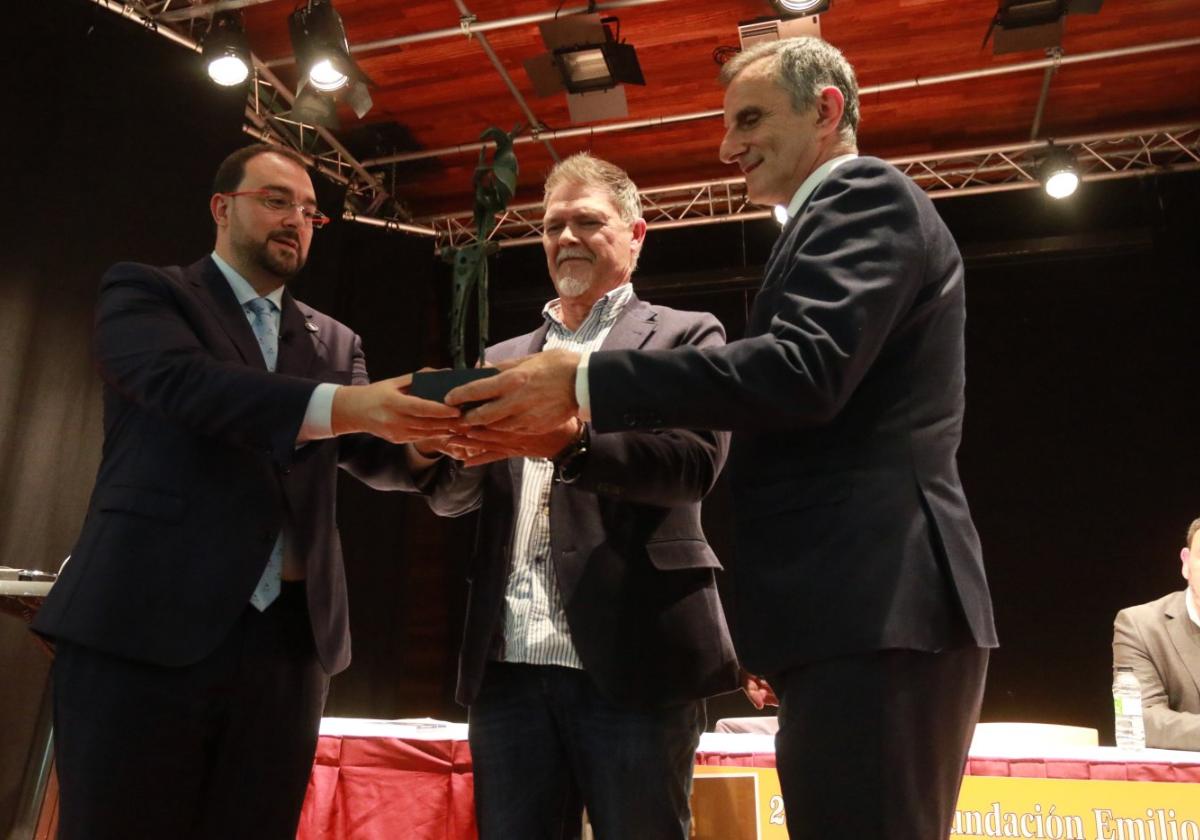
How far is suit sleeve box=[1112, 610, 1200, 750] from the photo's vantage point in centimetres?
318

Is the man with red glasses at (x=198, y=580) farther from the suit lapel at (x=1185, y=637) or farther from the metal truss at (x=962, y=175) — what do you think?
the metal truss at (x=962, y=175)

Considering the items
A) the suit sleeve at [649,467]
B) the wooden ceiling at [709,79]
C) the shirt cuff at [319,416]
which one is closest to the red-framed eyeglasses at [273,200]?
the shirt cuff at [319,416]

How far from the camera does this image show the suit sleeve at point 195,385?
1.60 meters

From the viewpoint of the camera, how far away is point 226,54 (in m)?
5.37

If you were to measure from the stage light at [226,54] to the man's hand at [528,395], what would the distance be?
4568mm

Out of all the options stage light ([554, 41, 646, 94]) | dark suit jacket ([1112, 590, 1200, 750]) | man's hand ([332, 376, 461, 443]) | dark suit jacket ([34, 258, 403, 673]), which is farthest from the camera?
stage light ([554, 41, 646, 94])

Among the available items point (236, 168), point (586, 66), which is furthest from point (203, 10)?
point (236, 168)

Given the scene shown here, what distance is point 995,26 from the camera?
17.8 feet

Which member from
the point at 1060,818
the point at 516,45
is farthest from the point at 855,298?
the point at 516,45

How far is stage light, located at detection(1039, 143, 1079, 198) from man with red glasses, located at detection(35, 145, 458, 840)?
609 centimetres

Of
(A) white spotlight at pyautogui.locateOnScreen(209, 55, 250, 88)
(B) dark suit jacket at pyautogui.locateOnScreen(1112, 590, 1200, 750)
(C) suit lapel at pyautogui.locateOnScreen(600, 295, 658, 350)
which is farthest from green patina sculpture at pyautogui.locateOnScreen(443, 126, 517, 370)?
(A) white spotlight at pyautogui.locateOnScreen(209, 55, 250, 88)

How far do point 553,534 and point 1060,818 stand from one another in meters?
1.52

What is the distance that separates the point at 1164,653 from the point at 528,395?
3.19 m

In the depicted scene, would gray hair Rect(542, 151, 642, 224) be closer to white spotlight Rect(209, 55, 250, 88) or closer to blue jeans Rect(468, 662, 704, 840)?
blue jeans Rect(468, 662, 704, 840)
